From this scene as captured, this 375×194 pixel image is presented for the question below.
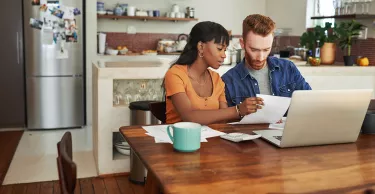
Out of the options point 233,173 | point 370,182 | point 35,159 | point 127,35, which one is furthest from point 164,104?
point 127,35

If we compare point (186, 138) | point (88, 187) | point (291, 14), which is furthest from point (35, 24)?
point (186, 138)

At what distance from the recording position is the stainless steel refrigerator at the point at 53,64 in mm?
4930

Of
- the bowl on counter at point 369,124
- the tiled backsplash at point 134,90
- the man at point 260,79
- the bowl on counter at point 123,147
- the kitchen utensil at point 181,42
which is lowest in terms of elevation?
the bowl on counter at point 123,147

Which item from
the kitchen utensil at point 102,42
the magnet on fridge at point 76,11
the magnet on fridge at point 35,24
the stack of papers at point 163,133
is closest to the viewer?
the stack of papers at point 163,133

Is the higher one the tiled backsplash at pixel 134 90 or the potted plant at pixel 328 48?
the potted plant at pixel 328 48

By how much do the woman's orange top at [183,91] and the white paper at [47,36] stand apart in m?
3.32

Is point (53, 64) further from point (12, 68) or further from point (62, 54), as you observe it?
point (12, 68)

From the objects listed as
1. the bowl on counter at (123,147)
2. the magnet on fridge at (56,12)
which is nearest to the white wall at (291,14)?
the magnet on fridge at (56,12)

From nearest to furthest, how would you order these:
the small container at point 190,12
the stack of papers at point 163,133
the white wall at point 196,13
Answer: the stack of papers at point 163,133 → the white wall at point 196,13 → the small container at point 190,12

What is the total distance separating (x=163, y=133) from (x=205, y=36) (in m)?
0.61

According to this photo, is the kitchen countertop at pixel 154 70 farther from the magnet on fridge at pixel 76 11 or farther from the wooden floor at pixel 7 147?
the magnet on fridge at pixel 76 11

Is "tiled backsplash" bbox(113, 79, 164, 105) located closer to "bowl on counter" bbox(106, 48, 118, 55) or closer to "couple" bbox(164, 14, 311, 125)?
"couple" bbox(164, 14, 311, 125)

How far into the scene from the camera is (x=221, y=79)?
2.21 metres

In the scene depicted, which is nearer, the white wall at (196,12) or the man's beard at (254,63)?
the man's beard at (254,63)
